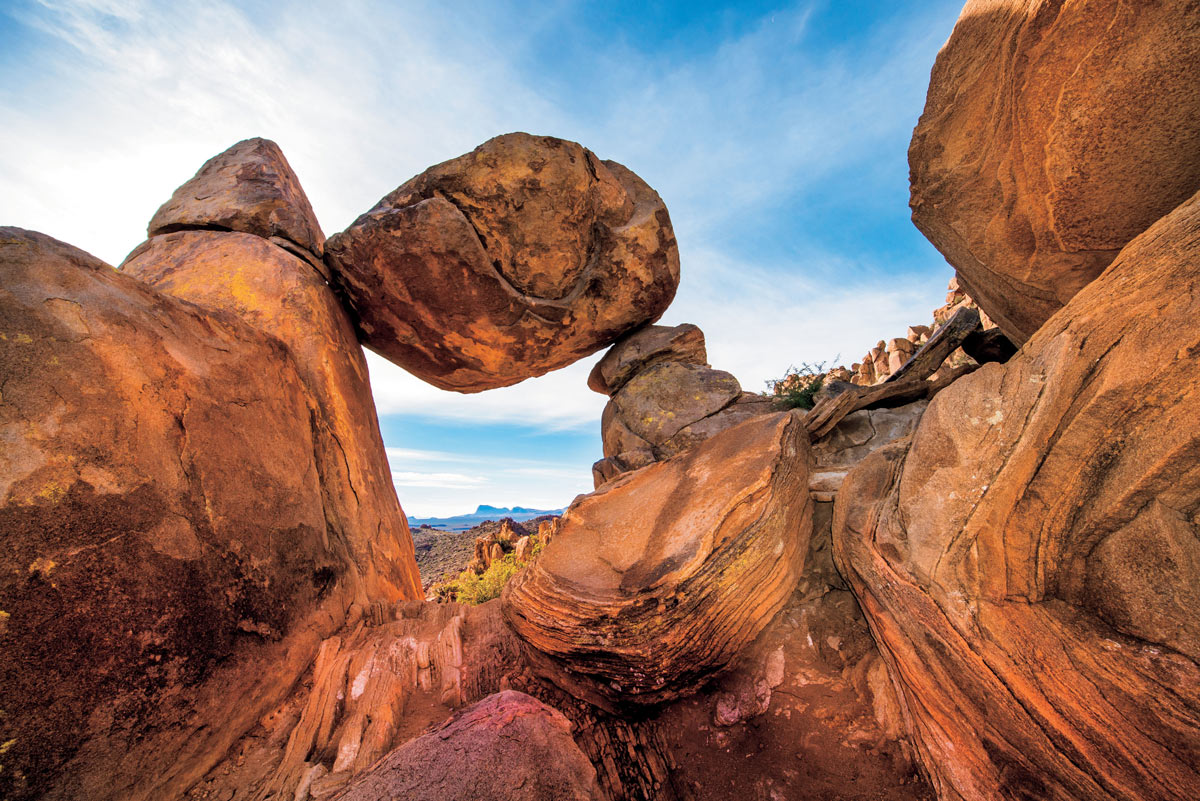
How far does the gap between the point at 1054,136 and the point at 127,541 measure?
6.65 m

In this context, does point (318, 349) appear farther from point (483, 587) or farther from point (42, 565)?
point (483, 587)

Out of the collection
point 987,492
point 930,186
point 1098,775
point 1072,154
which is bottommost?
point 1098,775

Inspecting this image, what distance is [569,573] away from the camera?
12.8 ft

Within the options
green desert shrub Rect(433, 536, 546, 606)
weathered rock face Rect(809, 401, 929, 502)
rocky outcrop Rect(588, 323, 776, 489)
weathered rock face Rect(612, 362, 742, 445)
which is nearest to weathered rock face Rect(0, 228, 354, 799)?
rocky outcrop Rect(588, 323, 776, 489)

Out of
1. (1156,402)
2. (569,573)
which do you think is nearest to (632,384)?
(569,573)

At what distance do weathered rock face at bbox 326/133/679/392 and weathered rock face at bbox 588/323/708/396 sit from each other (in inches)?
14.3

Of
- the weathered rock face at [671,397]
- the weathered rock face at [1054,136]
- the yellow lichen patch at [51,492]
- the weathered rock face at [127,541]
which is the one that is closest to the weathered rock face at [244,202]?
the weathered rock face at [127,541]

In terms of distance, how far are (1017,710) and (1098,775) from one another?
12.1 inches

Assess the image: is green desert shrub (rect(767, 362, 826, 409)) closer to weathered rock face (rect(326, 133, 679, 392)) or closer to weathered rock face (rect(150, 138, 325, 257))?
weathered rock face (rect(326, 133, 679, 392))

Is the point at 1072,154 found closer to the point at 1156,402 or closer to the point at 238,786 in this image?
the point at 1156,402

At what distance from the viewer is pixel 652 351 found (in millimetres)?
8148

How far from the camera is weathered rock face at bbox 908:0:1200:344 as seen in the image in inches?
108

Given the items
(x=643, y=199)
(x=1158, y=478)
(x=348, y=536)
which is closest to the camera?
(x=1158, y=478)

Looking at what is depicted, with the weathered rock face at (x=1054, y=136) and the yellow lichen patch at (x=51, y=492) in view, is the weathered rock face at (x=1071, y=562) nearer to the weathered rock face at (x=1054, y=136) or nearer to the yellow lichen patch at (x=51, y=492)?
the weathered rock face at (x=1054, y=136)
